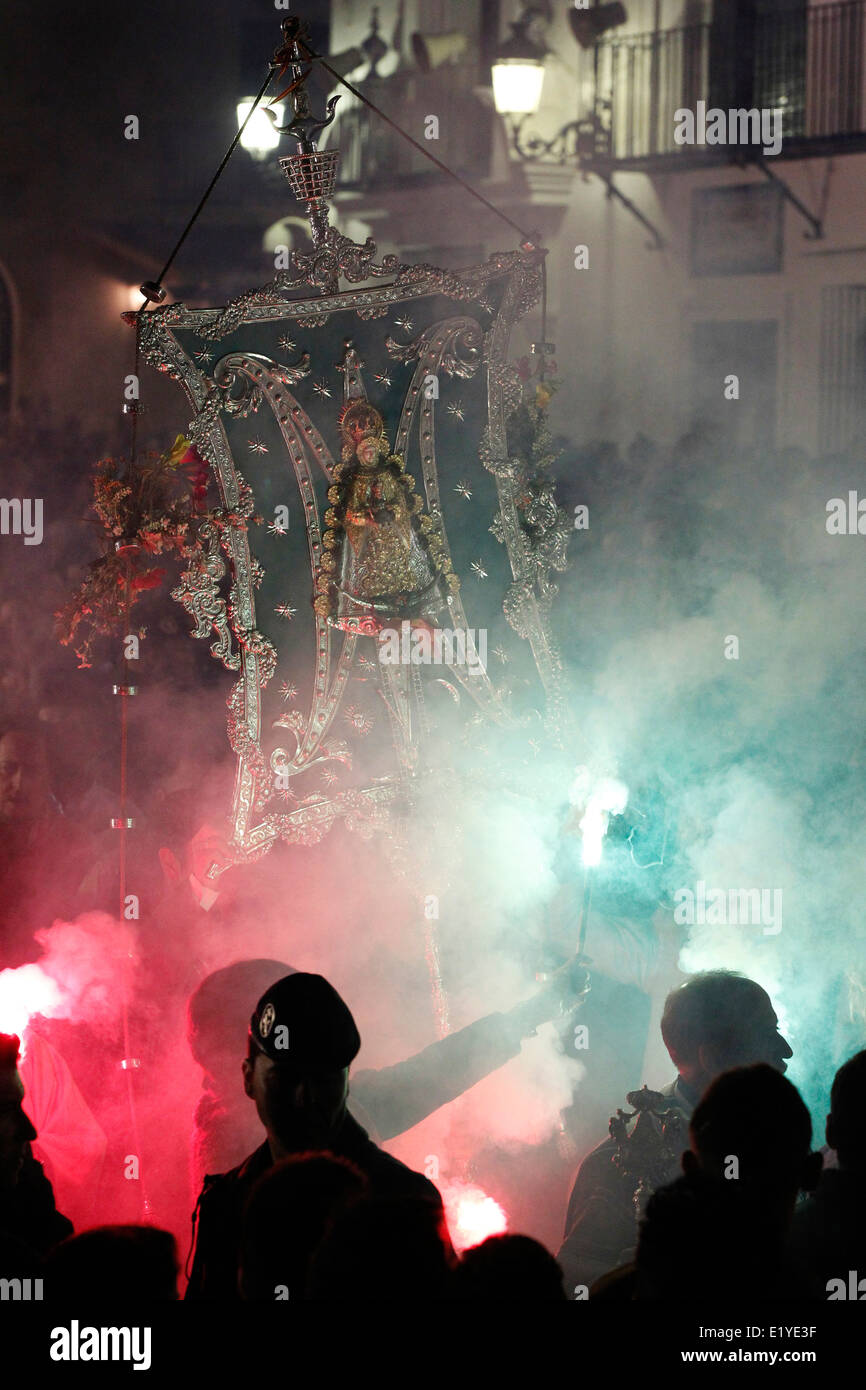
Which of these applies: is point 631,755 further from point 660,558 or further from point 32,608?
point 32,608

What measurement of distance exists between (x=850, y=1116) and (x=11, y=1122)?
5.95 ft

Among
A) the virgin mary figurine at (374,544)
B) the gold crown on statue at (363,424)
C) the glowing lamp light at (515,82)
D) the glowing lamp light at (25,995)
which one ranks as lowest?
the glowing lamp light at (25,995)

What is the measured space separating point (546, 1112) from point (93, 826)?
2.06 m

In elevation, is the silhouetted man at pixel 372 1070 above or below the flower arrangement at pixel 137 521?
below

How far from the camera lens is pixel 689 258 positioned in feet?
18.2

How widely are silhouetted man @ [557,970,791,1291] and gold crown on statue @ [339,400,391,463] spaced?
211cm

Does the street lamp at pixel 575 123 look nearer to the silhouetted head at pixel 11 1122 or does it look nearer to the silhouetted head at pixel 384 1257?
the silhouetted head at pixel 11 1122

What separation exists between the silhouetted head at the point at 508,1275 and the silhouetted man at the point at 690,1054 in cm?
127

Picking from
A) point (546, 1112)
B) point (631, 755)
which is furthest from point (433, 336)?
point (546, 1112)

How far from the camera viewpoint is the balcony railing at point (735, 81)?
215 inches

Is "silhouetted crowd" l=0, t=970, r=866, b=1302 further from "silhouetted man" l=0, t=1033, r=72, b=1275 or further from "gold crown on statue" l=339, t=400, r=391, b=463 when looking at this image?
"gold crown on statue" l=339, t=400, r=391, b=463

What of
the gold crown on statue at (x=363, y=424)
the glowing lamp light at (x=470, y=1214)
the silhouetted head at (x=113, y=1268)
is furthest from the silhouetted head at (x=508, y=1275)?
the gold crown on statue at (x=363, y=424)

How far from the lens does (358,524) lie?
13.9 ft

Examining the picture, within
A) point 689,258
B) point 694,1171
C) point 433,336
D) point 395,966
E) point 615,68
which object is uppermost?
point 615,68
